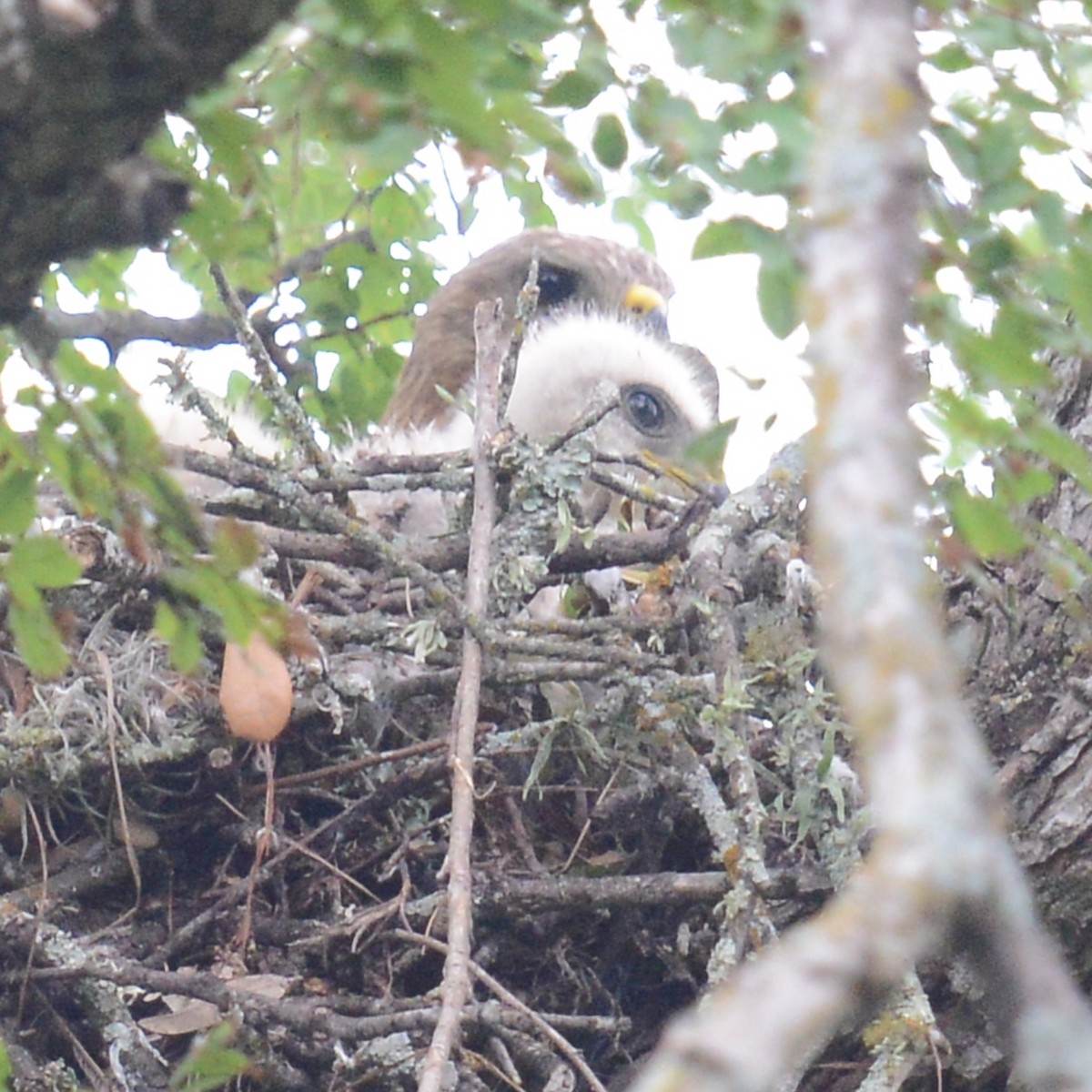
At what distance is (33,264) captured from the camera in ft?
4.00

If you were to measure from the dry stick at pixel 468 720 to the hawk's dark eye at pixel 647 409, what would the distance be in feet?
3.52

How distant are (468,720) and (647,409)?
5.72 ft

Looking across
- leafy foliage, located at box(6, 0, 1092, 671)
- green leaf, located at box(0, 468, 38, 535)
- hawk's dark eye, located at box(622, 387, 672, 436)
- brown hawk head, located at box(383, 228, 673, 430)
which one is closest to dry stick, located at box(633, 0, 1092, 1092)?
leafy foliage, located at box(6, 0, 1092, 671)

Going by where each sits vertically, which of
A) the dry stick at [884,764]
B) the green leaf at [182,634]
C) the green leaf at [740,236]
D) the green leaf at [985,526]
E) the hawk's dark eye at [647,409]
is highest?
the hawk's dark eye at [647,409]

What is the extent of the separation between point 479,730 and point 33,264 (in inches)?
54.3

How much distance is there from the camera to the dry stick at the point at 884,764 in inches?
21.3

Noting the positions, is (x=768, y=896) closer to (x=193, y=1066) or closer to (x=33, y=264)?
(x=193, y=1066)

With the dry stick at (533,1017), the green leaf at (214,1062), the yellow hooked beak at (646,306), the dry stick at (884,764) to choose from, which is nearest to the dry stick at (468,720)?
the dry stick at (533,1017)

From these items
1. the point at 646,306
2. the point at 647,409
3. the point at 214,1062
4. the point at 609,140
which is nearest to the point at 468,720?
the point at 214,1062

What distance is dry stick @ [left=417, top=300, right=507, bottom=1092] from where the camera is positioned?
1670 mm

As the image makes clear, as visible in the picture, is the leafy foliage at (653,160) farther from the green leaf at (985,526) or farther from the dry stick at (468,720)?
the dry stick at (468,720)

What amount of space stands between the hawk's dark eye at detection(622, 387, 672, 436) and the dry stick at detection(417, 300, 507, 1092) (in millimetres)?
1073

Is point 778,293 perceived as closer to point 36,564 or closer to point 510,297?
point 36,564

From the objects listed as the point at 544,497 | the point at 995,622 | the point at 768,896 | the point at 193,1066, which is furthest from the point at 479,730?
the point at 193,1066
